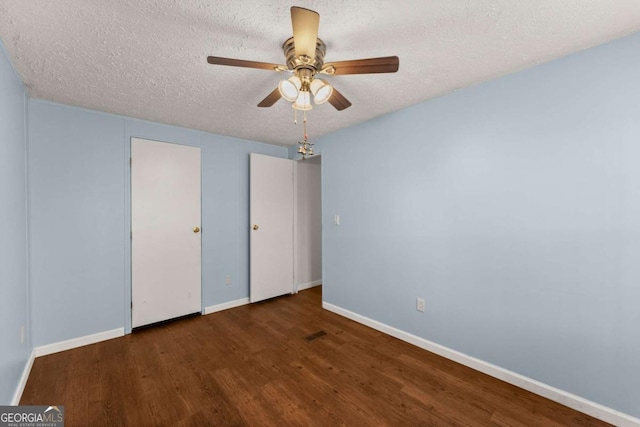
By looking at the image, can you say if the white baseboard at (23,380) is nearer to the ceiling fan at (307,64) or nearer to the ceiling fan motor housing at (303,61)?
the ceiling fan at (307,64)

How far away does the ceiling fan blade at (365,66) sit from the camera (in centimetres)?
131

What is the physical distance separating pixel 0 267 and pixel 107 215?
4.24 ft

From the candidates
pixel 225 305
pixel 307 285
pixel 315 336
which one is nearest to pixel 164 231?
pixel 225 305

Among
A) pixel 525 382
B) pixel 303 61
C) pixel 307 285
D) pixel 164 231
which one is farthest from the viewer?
pixel 307 285

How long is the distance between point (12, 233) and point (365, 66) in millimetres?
2505

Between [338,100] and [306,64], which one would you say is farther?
[338,100]

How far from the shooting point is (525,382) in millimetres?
1865

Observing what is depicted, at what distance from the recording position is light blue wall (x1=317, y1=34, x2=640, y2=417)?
1.56 meters

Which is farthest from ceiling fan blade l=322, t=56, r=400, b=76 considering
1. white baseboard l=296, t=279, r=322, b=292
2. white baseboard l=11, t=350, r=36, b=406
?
white baseboard l=296, t=279, r=322, b=292

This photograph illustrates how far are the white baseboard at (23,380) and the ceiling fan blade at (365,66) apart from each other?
2844mm

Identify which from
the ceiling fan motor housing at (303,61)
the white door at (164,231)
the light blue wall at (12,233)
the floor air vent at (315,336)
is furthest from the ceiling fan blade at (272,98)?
the floor air vent at (315,336)

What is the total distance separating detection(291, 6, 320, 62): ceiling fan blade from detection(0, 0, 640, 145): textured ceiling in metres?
0.20

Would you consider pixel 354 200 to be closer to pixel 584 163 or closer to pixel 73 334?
pixel 584 163

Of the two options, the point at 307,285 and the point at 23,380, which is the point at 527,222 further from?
the point at 23,380
